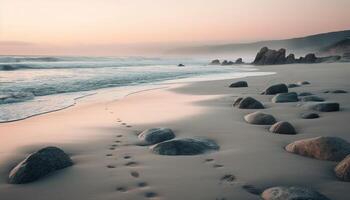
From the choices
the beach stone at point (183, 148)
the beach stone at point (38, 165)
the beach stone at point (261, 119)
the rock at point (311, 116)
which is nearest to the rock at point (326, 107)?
the rock at point (311, 116)

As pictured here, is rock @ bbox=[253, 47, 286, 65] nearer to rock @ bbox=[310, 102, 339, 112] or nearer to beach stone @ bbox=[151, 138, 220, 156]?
rock @ bbox=[310, 102, 339, 112]

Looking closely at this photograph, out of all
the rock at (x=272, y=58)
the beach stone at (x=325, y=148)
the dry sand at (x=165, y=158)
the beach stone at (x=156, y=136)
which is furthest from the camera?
the rock at (x=272, y=58)

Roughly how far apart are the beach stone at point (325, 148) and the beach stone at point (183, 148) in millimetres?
1223

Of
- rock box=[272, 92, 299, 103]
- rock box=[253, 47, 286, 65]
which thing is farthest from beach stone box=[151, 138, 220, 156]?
rock box=[253, 47, 286, 65]

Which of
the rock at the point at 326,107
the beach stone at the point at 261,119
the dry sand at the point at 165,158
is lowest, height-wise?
the dry sand at the point at 165,158

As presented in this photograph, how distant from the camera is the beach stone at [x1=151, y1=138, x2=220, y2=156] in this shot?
16.1ft

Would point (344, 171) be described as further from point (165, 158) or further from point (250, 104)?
point (250, 104)

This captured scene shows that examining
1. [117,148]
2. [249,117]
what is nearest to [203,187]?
[117,148]

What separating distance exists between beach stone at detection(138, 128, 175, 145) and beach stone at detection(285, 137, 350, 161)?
2.06m

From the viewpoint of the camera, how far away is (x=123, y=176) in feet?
13.3

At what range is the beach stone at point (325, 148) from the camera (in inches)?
172

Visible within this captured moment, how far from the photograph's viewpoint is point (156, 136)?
5.77 metres

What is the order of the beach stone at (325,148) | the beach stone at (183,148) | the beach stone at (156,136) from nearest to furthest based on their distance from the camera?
the beach stone at (325,148), the beach stone at (183,148), the beach stone at (156,136)

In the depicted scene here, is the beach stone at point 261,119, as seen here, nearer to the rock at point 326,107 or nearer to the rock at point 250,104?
the rock at point 326,107
